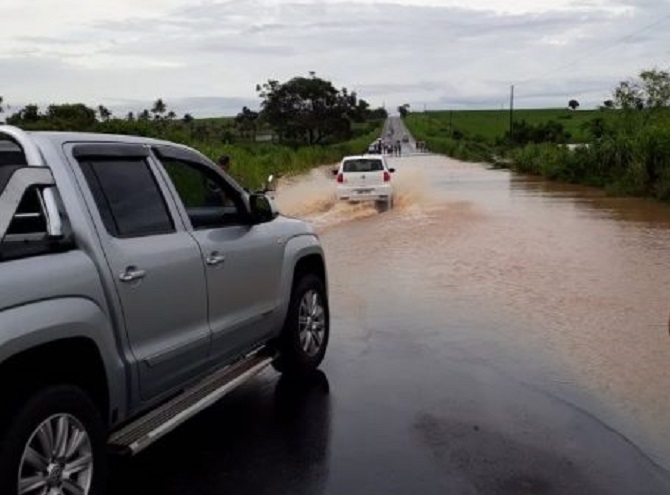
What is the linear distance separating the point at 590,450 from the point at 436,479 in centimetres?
111

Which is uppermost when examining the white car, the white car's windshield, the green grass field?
the white car's windshield

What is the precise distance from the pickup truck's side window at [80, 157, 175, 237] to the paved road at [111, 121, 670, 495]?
139 centimetres

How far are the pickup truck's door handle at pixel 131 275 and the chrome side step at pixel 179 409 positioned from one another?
75 cm

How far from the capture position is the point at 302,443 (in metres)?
5.49

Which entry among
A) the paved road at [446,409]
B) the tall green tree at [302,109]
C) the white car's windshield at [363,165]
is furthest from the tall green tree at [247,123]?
the paved road at [446,409]

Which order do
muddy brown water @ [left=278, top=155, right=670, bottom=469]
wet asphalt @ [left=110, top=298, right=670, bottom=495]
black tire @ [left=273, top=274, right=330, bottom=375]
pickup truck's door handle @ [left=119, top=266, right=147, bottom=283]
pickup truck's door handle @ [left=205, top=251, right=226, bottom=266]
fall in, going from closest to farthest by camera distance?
pickup truck's door handle @ [left=119, top=266, right=147, bottom=283] < wet asphalt @ [left=110, top=298, right=670, bottom=495] < pickup truck's door handle @ [left=205, top=251, right=226, bottom=266] < black tire @ [left=273, top=274, right=330, bottom=375] < muddy brown water @ [left=278, top=155, right=670, bottom=469]

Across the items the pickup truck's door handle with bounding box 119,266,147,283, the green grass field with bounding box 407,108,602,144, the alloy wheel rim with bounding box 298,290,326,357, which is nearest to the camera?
the pickup truck's door handle with bounding box 119,266,147,283

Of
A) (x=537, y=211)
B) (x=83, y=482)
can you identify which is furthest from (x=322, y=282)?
(x=537, y=211)

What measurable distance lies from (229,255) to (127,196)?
0.93 meters

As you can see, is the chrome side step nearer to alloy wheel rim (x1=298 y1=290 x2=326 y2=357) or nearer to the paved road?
the paved road

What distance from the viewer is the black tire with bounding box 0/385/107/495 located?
3477 millimetres

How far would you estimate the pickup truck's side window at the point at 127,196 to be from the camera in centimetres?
443

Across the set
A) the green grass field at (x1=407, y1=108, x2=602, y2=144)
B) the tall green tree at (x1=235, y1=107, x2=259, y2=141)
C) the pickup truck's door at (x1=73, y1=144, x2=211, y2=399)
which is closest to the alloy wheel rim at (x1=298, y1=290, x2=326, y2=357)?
the pickup truck's door at (x1=73, y1=144, x2=211, y2=399)

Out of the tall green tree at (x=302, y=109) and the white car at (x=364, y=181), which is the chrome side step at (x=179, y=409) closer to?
the white car at (x=364, y=181)
